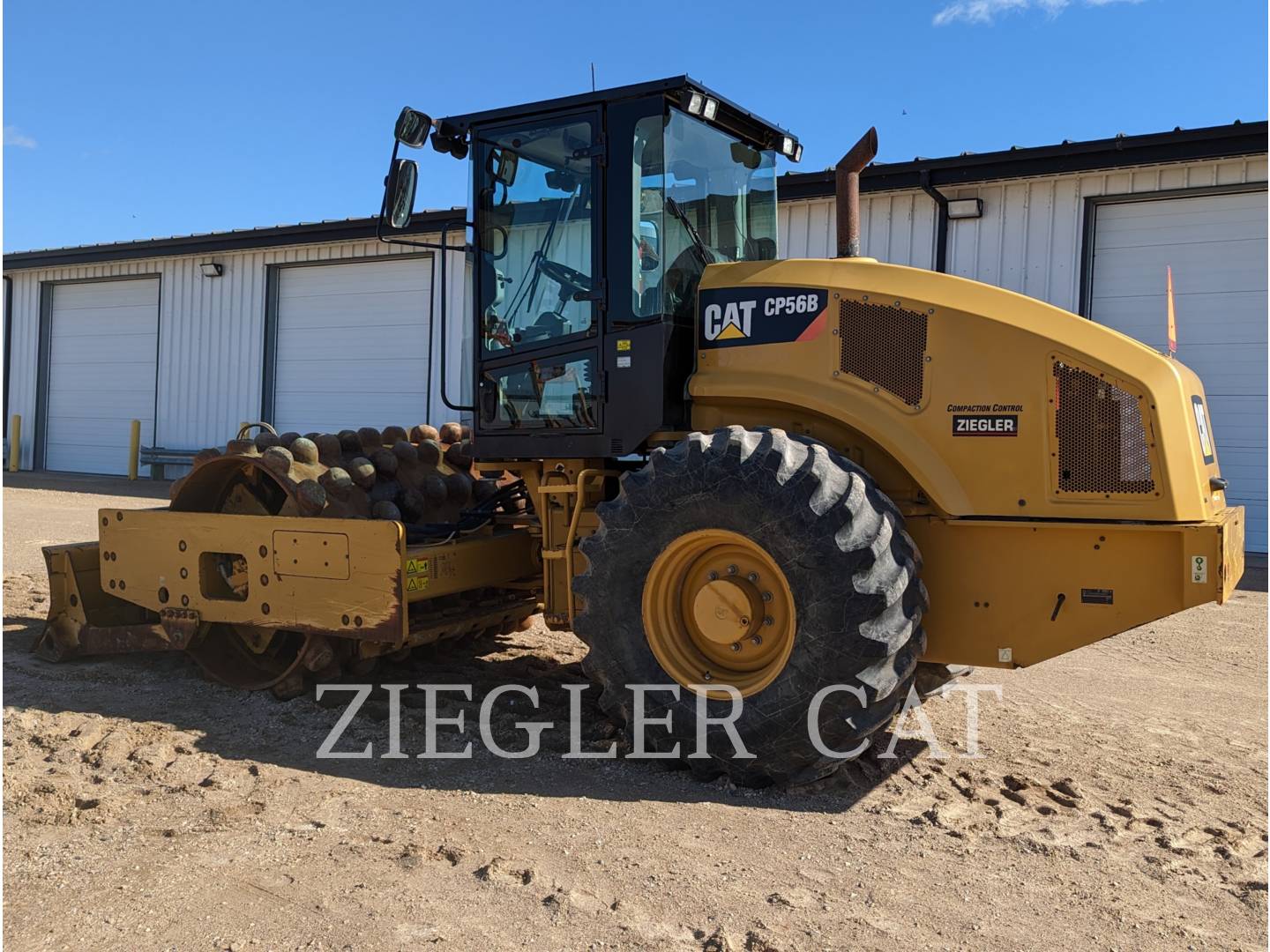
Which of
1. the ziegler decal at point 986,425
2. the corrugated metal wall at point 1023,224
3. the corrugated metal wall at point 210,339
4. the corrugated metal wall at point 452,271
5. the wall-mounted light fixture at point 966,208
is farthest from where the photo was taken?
the corrugated metal wall at point 210,339

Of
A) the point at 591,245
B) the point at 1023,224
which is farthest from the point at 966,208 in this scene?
the point at 591,245

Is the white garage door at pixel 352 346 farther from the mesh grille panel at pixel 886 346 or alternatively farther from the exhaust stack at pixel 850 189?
the mesh grille panel at pixel 886 346

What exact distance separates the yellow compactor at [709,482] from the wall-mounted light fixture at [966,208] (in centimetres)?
686

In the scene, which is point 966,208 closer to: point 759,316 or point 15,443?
point 759,316

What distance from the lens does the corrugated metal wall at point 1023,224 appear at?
1141cm

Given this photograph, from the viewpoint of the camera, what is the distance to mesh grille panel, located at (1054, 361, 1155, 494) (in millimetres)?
4102

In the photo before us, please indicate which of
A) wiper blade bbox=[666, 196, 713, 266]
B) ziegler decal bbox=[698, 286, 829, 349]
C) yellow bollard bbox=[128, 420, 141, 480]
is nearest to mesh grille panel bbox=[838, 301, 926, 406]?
ziegler decal bbox=[698, 286, 829, 349]

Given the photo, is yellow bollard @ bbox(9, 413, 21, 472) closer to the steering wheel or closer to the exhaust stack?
the steering wheel

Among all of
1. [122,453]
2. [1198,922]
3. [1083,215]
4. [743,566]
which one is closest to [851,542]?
[743,566]

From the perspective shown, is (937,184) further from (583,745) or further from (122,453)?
(122,453)

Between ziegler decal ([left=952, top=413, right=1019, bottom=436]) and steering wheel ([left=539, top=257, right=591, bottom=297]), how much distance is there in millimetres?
1790

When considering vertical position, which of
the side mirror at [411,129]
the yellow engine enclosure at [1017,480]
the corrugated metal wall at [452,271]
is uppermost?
the corrugated metal wall at [452,271]

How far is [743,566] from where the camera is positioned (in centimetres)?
440

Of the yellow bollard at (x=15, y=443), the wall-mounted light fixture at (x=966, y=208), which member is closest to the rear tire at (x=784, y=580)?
the wall-mounted light fixture at (x=966, y=208)
